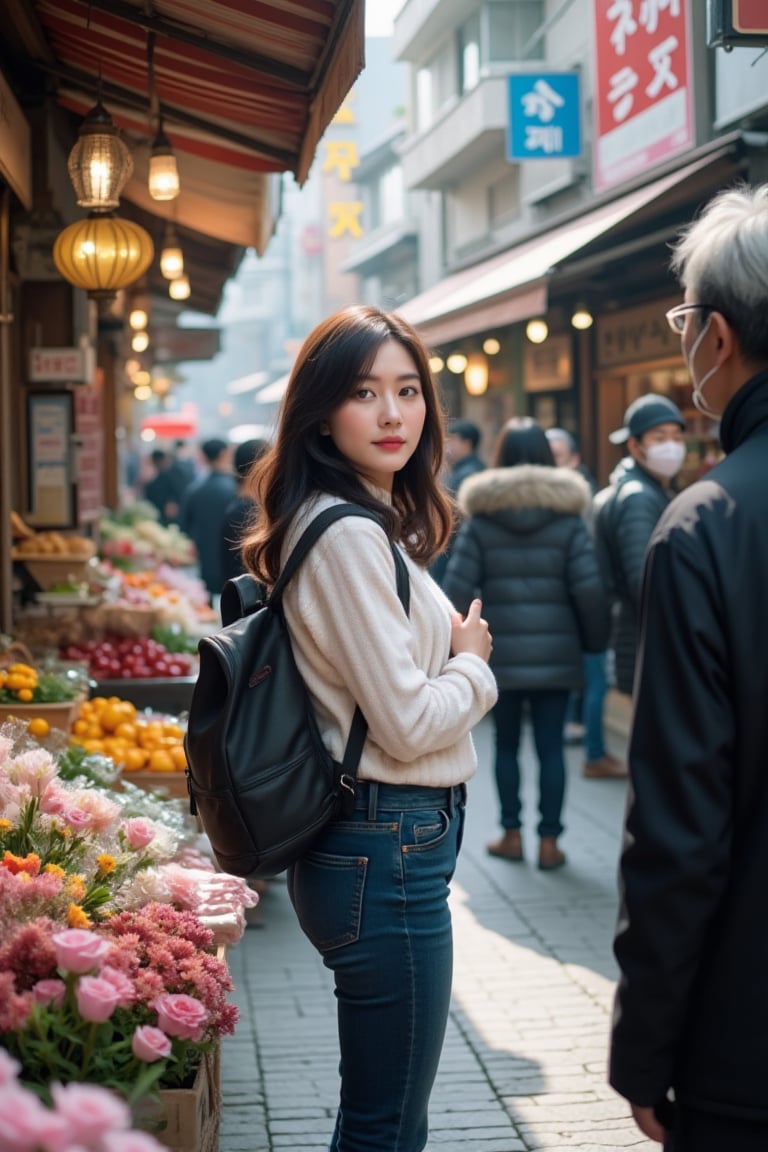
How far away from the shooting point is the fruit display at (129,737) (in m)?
5.56

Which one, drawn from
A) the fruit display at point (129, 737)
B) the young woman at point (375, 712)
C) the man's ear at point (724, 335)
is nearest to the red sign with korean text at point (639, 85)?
the fruit display at point (129, 737)

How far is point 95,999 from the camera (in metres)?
2.35

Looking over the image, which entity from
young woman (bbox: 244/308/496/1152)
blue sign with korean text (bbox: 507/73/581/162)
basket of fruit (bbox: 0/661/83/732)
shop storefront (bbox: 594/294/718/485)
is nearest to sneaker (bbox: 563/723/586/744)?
shop storefront (bbox: 594/294/718/485)

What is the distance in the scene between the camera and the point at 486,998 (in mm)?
5555

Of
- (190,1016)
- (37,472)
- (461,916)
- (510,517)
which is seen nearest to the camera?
(190,1016)

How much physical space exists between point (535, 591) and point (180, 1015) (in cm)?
470

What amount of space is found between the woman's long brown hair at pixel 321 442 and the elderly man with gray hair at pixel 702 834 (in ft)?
2.99

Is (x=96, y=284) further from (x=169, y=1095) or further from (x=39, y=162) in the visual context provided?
(x=169, y=1095)

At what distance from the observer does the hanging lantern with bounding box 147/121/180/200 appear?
21.6 feet

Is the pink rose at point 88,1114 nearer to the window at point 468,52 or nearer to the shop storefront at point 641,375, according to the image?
the shop storefront at point 641,375

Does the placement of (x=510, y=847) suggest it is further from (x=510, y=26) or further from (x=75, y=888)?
(x=510, y=26)

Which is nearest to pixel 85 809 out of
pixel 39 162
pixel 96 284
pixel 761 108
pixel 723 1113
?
pixel 723 1113

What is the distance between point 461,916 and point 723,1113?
4588mm

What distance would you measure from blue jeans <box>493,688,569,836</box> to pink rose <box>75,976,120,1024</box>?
4901 millimetres
